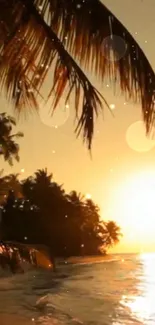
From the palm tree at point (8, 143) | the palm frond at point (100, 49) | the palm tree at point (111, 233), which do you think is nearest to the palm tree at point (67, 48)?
the palm frond at point (100, 49)

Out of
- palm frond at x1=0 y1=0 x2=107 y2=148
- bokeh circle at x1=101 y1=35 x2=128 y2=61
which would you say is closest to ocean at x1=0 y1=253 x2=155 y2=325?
palm frond at x1=0 y1=0 x2=107 y2=148

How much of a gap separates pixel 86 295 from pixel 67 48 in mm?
2285

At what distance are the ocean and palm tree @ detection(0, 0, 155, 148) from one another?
1.54 metres

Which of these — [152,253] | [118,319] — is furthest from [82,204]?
[118,319]

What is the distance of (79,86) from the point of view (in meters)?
2.18

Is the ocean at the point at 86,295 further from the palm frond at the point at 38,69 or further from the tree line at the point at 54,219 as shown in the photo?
the palm frond at the point at 38,69

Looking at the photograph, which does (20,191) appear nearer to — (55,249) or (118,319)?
(55,249)

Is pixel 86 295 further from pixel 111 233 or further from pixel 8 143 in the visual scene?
pixel 8 143

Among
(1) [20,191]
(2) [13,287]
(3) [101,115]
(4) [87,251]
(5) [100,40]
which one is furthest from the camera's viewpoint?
(2) [13,287]

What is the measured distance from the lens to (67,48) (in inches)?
82.2

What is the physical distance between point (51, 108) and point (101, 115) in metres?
0.24

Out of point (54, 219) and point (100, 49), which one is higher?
point (100, 49)

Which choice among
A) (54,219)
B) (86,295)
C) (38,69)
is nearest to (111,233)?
(54,219)

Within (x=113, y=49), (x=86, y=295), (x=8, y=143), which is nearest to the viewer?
(x=113, y=49)
